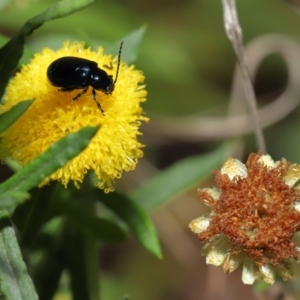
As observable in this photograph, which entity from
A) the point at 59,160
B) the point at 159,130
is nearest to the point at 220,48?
the point at 159,130

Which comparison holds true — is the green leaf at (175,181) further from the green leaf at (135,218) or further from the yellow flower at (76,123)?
the yellow flower at (76,123)

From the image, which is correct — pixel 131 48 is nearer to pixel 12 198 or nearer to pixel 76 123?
pixel 76 123

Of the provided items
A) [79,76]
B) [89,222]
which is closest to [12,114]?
[79,76]

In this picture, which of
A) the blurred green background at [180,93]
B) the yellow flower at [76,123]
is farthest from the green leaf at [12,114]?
the blurred green background at [180,93]

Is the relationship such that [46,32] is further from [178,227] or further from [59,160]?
[59,160]

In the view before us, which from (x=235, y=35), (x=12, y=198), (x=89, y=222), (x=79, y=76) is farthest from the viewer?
(x=235, y=35)

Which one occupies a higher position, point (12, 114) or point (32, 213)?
point (12, 114)

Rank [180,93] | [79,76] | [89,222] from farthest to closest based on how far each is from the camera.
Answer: [180,93] → [89,222] → [79,76]

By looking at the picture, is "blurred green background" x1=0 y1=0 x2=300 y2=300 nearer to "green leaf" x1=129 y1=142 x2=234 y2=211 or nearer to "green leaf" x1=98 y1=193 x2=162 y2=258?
"green leaf" x1=129 y1=142 x2=234 y2=211
